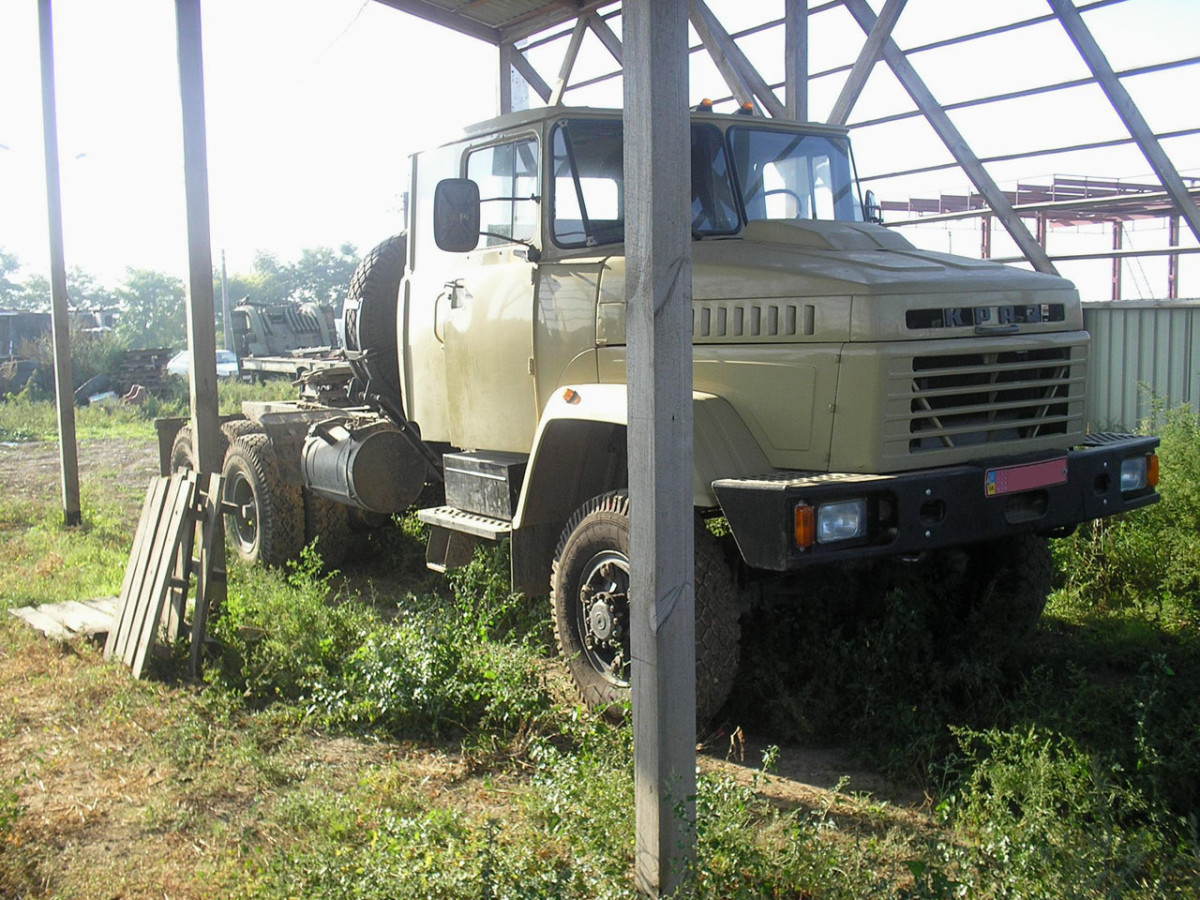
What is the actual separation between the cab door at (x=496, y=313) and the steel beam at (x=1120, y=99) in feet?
12.3

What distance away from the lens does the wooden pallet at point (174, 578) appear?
17.8 ft

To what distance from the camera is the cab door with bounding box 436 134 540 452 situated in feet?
17.2

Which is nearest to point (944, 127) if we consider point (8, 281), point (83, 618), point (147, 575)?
point (147, 575)

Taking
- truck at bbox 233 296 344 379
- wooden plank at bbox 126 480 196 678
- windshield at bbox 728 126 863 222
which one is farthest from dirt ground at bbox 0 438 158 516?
windshield at bbox 728 126 863 222

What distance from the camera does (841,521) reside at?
3811 millimetres

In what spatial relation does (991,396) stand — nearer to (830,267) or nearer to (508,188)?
(830,267)

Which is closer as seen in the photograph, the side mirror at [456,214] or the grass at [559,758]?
the grass at [559,758]

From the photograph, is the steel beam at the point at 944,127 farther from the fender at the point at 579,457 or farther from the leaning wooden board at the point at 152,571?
the leaning wooden board at the point at 152,571

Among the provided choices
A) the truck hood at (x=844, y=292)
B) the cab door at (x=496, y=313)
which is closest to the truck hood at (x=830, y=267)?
the truck hood at (x=844, y=292)

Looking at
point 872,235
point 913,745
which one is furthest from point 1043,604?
point 872,235

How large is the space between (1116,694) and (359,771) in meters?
2.83

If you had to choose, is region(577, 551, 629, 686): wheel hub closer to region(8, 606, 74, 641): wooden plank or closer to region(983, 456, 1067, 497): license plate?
region(983, 456, 1067, 497): license plate

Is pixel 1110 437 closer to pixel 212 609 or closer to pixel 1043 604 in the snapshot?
pixel 1043 604

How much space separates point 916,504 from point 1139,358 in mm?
4442
